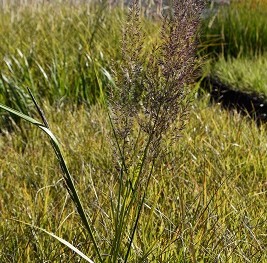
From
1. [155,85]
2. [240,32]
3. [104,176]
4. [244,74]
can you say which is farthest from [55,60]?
[155,85]

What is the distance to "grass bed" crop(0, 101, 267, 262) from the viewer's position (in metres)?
2.01

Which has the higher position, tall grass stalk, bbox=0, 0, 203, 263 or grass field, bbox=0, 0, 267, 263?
tall grass stalk, bbox=0, 0, 203, 263

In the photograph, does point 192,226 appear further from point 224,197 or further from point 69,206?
point 69,206

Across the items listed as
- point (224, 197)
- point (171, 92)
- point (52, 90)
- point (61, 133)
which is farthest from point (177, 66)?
point (52, 90)

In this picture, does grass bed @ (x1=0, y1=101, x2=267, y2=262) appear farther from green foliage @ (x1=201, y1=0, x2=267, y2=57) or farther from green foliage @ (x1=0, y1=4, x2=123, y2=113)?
green foliage @ (x1=201, y1=0, x2=267, y2=57)

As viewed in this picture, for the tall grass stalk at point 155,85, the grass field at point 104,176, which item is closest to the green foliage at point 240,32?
the grass field at point 104,176

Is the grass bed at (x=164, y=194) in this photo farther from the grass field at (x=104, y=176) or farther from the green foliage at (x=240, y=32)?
the green foliage at (x=240, y=32)

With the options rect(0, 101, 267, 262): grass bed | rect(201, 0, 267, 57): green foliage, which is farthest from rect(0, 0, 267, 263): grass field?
rect(201, 0, 267, 57): green foliage

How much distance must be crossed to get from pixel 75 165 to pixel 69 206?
538 mm

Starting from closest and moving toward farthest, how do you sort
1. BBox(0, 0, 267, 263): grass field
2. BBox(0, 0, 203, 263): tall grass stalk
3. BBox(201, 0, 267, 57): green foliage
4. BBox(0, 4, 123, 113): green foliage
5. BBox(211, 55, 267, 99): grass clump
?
BBox(0, 0, 203, 263): tall grass stalk
BBox(0, 0, 267, 263): grass field
BBox(0, 4, 123, 113): green foliage
BBox(211, 55, 267, 99): grass clump
BBox(201, 0, 267, 57): green foliage

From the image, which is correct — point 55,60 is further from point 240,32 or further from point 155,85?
point 155,85

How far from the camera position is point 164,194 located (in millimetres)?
2363

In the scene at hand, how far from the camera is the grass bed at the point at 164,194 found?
201 centimetres

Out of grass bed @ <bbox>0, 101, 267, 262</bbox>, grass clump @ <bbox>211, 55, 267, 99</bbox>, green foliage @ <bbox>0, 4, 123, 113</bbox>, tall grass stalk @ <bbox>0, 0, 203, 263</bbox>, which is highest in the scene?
tall grass stalk @ <bbox>0, 0, 203, 263</bbox>
